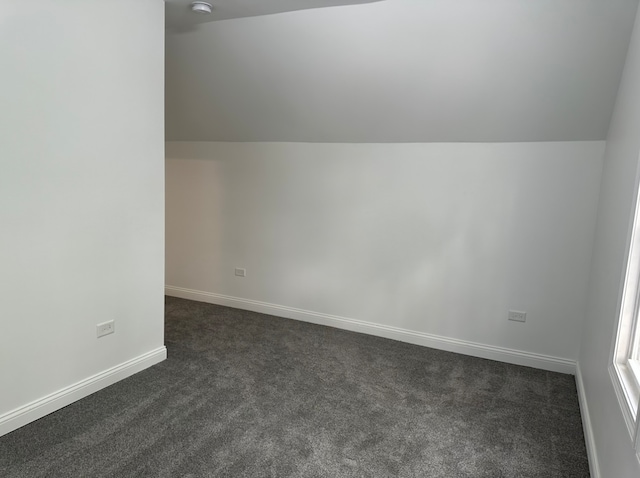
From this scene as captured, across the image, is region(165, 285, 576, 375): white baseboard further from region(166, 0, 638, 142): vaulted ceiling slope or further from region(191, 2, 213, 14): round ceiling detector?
region(191, 2, 213, 14): round ceiling detector

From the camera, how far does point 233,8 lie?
10.2ft

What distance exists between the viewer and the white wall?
2.31 meters

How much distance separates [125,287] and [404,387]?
211 cm

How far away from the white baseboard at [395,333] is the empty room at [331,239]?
0.08 ft

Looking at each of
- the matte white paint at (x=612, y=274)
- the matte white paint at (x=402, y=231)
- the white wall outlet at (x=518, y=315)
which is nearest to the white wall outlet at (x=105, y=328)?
the matte white paint at (x=402, y=231)

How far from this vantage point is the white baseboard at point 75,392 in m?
2.42

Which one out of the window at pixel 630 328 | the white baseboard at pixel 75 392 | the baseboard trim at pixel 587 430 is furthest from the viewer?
the white baseboard at pixel 75 392

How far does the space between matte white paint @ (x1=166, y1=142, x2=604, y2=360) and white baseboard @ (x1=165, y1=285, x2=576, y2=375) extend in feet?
0.18

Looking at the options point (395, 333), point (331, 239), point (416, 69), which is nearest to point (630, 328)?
point (416, 69)

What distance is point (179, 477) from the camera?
6.91ft

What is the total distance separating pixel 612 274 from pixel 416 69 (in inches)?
75.0

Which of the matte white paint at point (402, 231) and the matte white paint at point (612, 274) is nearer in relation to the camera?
the matte white paint at point (612, 274)

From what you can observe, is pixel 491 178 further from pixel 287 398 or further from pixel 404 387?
pixel 287 398

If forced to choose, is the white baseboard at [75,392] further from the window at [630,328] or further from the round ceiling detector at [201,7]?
the window at [630,328]
